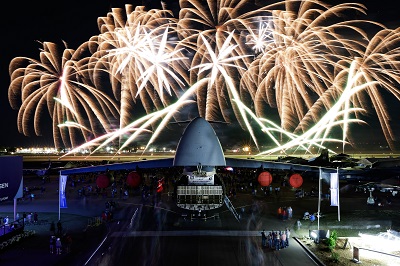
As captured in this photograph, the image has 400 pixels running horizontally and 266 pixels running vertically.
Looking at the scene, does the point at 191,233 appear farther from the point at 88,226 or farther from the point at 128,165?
the point at 128,165

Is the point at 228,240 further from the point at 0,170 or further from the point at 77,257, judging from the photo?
the point at 0,170

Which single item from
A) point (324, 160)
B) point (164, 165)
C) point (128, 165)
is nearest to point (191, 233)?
point (164, 165)

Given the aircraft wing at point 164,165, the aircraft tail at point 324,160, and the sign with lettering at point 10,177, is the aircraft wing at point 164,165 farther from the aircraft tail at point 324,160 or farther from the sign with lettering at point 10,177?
the aircraft tail at point 324,160

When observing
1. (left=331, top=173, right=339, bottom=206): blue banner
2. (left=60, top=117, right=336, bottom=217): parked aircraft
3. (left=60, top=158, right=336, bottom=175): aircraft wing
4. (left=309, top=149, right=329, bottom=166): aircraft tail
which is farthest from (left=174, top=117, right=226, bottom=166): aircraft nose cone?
(left=309, top=149, right=329, bottom=166): aircraft tail

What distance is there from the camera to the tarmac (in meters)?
17.9

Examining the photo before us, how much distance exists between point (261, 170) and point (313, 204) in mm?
12002

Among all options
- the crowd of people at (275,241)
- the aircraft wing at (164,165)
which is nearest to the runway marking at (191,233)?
the crowd of people at (275,241)

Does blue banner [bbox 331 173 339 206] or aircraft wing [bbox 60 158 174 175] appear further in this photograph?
aircraft wing [bbox 60 158 174 175]

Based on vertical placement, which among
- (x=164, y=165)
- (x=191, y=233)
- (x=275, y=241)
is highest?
(x=164, y=165)

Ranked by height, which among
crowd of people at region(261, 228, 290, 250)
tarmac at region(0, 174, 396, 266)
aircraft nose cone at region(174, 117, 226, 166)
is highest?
aircraft nose cone at region(174, 117, 226, 166)

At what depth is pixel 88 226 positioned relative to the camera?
25016mm

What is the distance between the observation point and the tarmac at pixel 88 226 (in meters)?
17.9

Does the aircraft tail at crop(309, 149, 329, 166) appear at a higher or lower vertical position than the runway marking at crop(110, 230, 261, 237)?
higher

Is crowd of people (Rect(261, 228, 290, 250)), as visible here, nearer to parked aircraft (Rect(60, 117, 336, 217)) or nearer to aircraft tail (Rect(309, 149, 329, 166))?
parked aircraft (Rect(60, 117, 336, 217))
